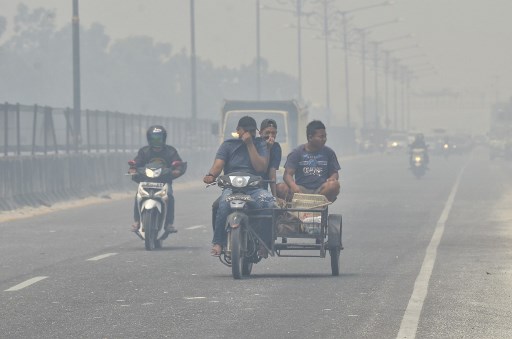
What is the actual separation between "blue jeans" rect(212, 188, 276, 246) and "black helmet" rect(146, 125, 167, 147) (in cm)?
438

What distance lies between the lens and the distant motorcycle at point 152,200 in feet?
58.9

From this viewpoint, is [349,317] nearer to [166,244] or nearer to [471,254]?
[471,254]

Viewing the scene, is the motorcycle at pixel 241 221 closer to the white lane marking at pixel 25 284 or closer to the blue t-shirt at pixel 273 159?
the blue t-shirt at pixel 273 159

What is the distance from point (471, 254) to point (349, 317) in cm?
665

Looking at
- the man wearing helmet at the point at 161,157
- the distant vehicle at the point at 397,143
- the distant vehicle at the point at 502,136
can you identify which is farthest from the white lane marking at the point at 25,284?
the distant vehicle at the point at 397,143

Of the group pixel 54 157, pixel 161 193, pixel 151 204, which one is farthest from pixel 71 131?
pixel 151 204

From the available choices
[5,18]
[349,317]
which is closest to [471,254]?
[349,317]

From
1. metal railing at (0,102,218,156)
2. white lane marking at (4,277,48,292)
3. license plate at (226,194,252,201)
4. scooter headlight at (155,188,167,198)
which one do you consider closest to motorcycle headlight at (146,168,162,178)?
scooter headlight at (155,188,167,198)

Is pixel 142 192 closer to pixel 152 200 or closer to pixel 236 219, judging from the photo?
pixel 152 200

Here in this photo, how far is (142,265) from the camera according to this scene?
15.9 metres

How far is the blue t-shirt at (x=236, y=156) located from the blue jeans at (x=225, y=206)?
0.28 metres

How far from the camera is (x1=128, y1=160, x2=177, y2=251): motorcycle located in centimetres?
1795

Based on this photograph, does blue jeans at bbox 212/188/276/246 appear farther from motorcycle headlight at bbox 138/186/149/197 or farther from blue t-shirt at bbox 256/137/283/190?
motorcycle headlight at bbox 138/186/149/197

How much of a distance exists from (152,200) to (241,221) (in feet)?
14.4
